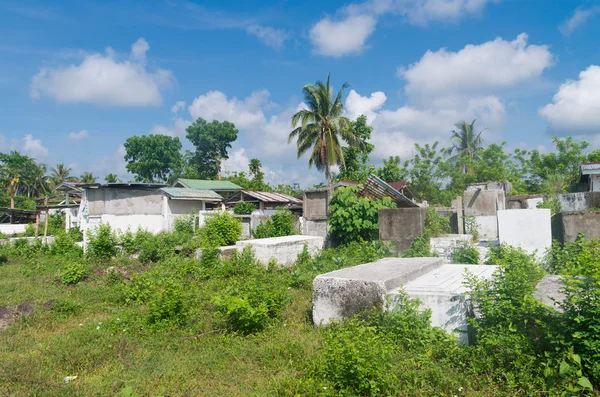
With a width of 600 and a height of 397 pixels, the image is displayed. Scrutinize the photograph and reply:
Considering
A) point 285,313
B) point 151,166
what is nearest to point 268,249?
point 285,313

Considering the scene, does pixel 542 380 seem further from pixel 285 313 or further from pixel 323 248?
pixel 323 248

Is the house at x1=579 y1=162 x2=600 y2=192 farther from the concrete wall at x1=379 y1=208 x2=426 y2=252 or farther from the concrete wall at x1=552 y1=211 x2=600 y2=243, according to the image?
the concrete wall at x1=379 y1=208 x2=426 y2=252

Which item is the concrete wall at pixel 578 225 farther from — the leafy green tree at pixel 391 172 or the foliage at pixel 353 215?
the leafy green tree at pixel 391 172

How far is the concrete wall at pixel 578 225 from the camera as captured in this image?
636 centimetres

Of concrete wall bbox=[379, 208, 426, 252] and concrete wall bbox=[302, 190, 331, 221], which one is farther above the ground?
concrete wall bbox=[302, 190, 331, 221]

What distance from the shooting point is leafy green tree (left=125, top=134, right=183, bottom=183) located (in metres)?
43.0

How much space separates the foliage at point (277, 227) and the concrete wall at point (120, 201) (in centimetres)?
559

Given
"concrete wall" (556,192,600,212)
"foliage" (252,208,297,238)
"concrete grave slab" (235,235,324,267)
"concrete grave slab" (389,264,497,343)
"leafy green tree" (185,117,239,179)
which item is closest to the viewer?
"concrete grave slab" (389,264,497,343)

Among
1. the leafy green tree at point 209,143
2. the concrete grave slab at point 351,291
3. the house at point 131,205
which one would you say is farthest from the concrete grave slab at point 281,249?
the leafy green tree at point 209,143

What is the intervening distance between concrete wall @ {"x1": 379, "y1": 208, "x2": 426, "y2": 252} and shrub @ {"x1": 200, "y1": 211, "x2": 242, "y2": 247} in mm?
4255

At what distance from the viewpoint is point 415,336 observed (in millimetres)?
4113

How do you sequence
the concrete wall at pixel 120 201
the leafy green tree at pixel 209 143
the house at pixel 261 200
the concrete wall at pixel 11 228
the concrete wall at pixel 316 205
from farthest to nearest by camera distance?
the leafy green tree at pixel 209 143, the concrete wall at pixel 11 228, the house at pixel 261 200, the concrete wall at pixel 120 201, the concrete wall at pixel 316 205

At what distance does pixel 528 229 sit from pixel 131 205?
14283mm

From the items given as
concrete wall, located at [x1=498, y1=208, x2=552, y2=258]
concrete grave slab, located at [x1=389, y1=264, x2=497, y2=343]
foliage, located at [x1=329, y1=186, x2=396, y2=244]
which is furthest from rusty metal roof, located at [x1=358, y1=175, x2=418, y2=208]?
concrete grave slab, located at [x1=389, y1=264, x2=497, y2=343]
